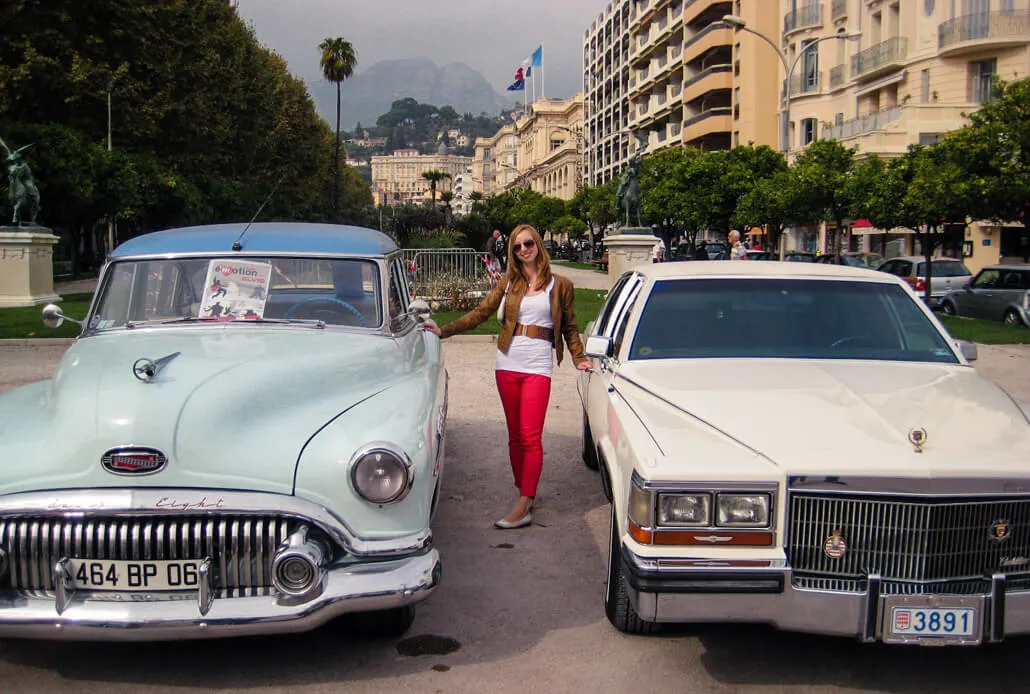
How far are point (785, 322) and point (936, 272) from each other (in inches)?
892

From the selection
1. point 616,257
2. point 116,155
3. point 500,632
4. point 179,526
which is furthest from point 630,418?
point 116,155

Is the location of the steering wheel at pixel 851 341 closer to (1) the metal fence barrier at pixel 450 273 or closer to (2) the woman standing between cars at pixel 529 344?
(2) the woman standing between cars at pixel 529 344

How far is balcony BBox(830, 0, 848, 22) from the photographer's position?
1901 inches

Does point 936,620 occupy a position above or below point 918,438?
below

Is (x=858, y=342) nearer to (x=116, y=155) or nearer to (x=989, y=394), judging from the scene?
(x=989, y=394)

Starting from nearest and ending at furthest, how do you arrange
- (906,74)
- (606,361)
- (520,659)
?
(520,659), (606,361), (906,74)

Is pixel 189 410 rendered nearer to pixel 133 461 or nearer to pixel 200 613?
pixel 133 461

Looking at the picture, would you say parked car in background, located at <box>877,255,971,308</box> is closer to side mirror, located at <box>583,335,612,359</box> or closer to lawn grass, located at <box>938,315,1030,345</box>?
lawn grass, located at <box>938,315,1030,345</box>

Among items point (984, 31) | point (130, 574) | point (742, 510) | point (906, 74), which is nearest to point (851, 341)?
point (742, 510)

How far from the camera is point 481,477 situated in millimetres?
7434

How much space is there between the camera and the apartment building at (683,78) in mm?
60031

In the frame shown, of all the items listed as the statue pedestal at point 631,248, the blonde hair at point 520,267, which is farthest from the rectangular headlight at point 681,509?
the statue pedestal at point 631,248

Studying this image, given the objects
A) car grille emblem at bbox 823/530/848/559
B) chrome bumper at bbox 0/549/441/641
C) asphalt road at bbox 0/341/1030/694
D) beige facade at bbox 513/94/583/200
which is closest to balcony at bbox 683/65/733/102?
beige facade at bbox 513/94/583/200

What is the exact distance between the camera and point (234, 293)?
5.35 metres
